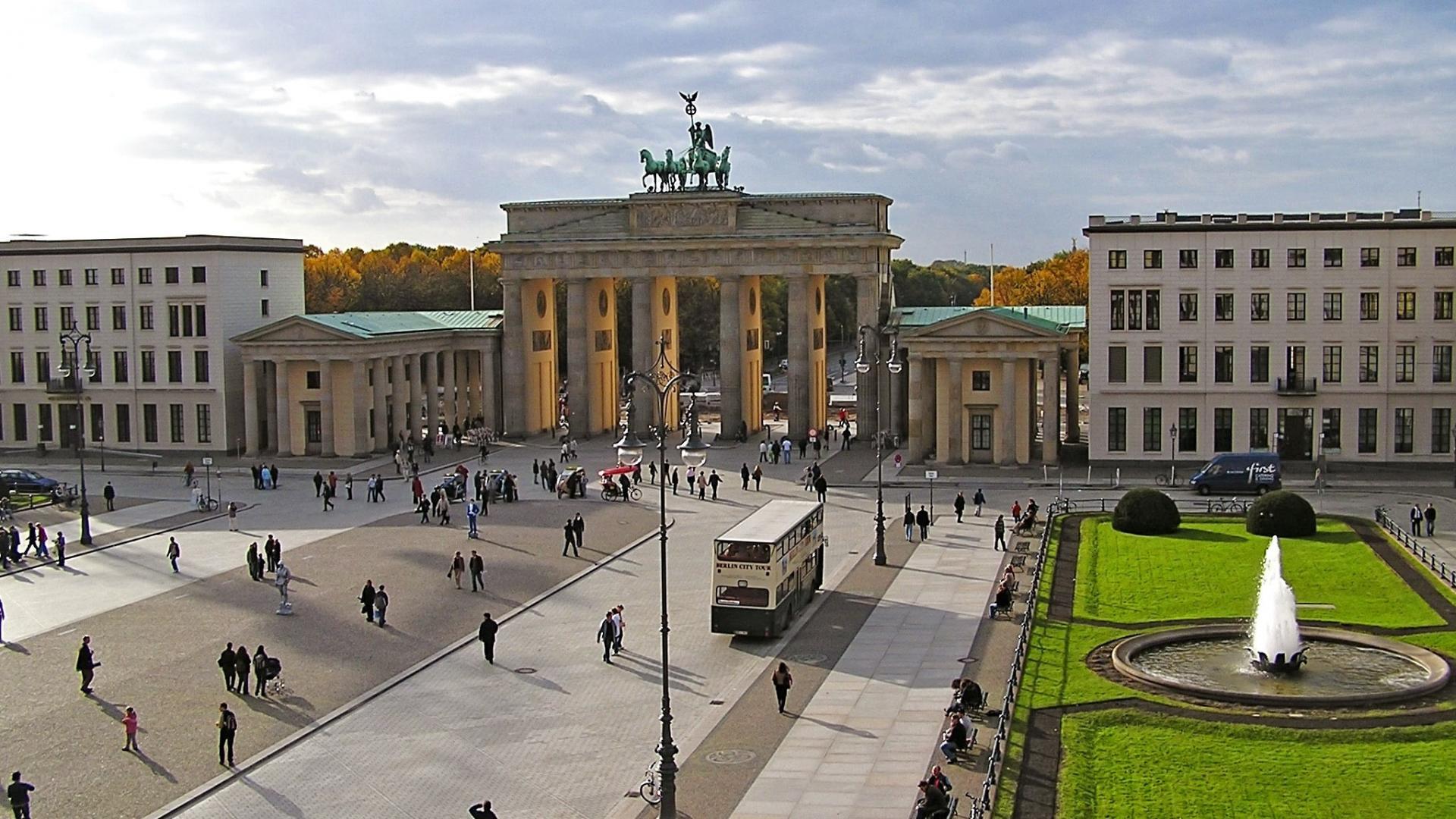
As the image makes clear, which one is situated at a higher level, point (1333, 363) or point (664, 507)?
point (1333, 363)

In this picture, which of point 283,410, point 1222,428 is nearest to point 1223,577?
point 1222,428

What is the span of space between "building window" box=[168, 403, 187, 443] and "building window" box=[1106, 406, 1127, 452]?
2124 inches

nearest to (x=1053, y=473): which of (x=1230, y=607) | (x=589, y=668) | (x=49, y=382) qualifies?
(x=1230, y=607)

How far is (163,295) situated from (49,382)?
8379 millimetres

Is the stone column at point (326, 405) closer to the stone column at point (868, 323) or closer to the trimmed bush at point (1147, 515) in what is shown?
the stone column at point (868, 323)

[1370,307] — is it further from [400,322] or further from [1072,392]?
[400,322]

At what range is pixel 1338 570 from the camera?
162 feet

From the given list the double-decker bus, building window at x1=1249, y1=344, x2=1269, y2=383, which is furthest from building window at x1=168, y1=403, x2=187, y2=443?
building window at x1=1249, y1=344, x2=1269, y2=383

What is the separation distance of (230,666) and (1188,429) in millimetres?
55100

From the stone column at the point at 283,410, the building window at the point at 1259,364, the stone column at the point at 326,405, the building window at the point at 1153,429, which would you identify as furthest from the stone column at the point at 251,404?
the building window at the point at 1259,364

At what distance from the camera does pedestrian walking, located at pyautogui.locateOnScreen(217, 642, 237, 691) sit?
37.6 metres

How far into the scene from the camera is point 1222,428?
7881cm

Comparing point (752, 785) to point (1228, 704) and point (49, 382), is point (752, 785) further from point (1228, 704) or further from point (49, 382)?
point (49, 382)

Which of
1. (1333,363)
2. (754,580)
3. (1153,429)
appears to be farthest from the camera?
(1153,429)
